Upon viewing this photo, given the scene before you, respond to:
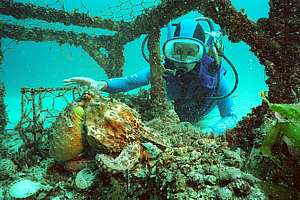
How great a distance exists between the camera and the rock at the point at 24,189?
305 cm

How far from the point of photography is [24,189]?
314cm

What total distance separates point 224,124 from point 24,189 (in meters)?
4.28

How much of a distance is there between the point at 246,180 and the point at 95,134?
1.75 m

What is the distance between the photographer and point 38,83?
2100 inches

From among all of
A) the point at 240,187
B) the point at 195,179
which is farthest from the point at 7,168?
the point at 240,187

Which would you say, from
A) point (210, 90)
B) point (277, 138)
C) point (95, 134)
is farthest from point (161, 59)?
point (277, 138)

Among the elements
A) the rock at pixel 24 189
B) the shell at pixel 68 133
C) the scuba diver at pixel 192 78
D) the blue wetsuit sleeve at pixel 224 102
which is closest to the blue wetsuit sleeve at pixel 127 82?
the scuba diver at pixel 192 78

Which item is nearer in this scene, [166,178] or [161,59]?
[166,178]

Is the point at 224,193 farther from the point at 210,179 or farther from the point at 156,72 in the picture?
the point at 156,72

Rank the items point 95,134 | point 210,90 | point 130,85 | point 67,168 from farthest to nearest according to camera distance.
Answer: point 130,85, point 210,90, point 67,168, point 95,134

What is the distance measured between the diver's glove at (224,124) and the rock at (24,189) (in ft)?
11.7

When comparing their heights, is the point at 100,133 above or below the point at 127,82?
below

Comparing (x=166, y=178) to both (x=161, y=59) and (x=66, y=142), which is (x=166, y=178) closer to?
(x=66, y=142)

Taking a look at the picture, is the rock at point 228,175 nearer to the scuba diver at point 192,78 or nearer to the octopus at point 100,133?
the octopus at point 100,133
